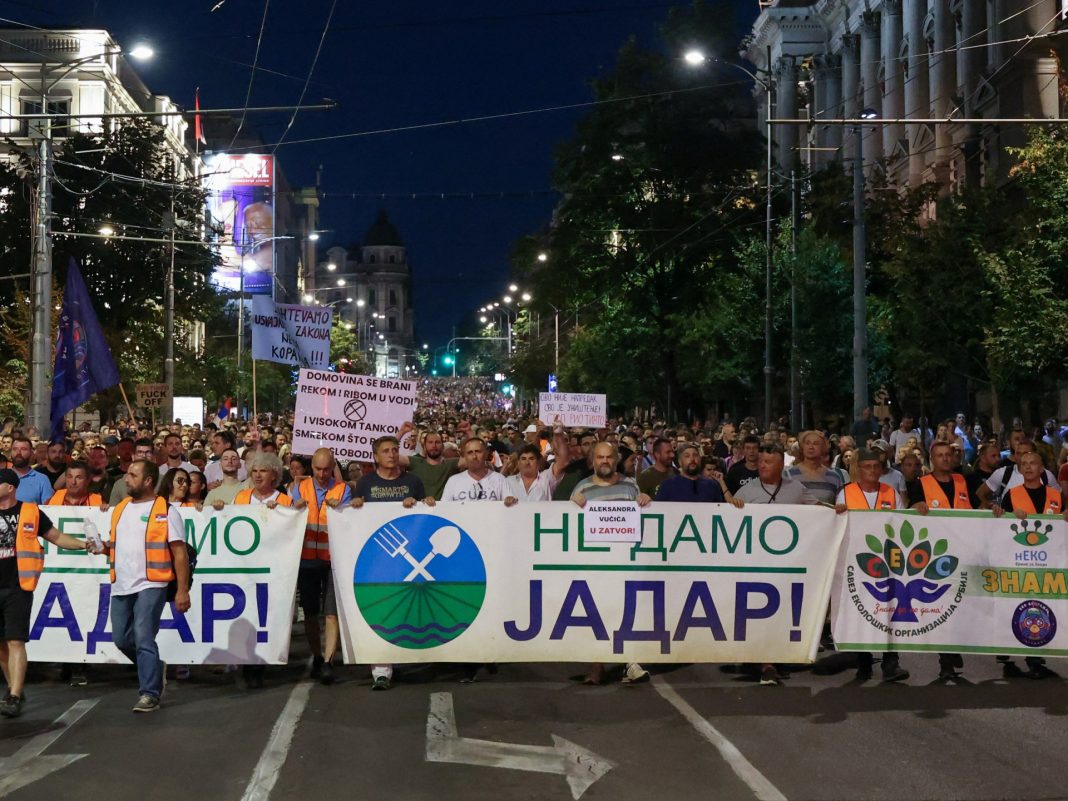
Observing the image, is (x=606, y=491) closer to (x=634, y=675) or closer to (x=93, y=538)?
(x=634, y=675)

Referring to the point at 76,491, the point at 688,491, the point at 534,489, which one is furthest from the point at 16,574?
the point at 688,491

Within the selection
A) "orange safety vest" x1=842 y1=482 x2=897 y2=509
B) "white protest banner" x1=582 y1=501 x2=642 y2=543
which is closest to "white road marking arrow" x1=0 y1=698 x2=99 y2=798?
"white protest banner" x1=582 y1=501 x2=642 y2=543

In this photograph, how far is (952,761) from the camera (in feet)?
25.7

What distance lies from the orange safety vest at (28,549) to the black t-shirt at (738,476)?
6381mm

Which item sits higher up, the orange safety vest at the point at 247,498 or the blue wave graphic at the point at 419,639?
the orange safety vest at the point at 247,498

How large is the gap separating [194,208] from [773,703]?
45495 millimetres

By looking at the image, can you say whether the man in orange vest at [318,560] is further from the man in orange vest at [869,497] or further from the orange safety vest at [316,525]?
the man in orange vest at [869,497]

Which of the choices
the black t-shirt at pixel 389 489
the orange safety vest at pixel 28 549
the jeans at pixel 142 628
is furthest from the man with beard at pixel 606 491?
the orange safety vest at pixel 28 549

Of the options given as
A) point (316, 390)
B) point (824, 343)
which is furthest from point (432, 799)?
point (824, 343)

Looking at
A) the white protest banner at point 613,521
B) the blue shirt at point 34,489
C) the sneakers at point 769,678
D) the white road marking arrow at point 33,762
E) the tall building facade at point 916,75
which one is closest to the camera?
the white road marking arrow at point 33,762

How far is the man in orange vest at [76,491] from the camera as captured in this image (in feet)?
37.8

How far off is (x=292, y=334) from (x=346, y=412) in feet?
19.9

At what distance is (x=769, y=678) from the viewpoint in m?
10.4

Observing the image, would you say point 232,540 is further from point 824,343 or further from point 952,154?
point 952,154
